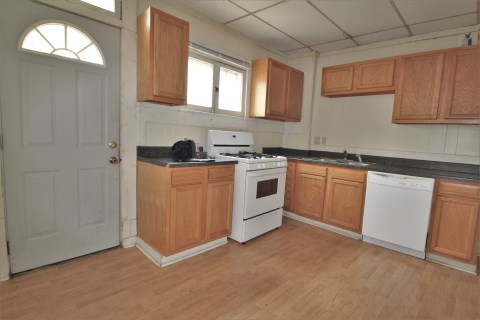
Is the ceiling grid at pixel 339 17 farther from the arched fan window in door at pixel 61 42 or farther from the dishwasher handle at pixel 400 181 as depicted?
the dishwasher handle at pixel 400 181

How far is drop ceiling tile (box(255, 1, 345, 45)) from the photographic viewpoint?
2664mm

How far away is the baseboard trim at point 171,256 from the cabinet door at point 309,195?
1375 mm

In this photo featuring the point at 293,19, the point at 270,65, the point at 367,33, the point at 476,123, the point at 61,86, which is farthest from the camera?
the point at 270,65

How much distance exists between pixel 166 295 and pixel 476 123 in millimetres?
3379

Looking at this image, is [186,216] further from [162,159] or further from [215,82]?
[215,82]

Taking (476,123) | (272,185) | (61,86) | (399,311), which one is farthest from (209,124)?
(476,123)

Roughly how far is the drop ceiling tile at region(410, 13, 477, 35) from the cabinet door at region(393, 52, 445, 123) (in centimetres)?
36

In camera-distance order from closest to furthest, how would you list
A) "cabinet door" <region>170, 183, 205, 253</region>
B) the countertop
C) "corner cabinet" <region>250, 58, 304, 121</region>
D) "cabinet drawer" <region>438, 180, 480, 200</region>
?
the countertop
"cabinet door" <region>170, 183, 205, 253</region>
"cabinet drawer" <region>438, 180, 480, 200</region>
"corner cabinet" <region>250, 58, 304, 121</region>

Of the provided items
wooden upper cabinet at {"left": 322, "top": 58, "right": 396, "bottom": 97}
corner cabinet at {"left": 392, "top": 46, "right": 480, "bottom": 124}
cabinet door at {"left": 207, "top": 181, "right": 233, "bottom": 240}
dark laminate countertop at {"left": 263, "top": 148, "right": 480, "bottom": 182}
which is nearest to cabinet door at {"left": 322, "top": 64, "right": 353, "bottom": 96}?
wooden upper cabinet at {"left": 322, "top": 58, "right": 396, "bottom": 97}

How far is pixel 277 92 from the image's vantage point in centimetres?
364

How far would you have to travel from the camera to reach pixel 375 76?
10.6 feet

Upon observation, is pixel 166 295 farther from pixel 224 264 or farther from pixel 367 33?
pixel 367 33

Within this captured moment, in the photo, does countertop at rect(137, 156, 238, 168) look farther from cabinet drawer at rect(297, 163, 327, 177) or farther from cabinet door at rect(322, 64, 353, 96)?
cabinet door at rect(322, 64, 353, 96)

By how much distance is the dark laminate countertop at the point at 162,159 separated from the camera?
2182 mm
